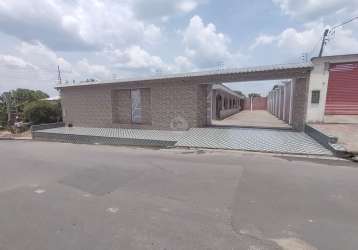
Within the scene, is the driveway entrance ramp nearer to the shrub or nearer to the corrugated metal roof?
the corrugated metal roof

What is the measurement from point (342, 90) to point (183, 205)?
1075 cm

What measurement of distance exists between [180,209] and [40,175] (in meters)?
4.10

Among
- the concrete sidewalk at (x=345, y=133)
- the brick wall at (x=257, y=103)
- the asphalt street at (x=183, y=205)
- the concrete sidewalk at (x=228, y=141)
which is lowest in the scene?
the asphalt street at (x=183, y=205)

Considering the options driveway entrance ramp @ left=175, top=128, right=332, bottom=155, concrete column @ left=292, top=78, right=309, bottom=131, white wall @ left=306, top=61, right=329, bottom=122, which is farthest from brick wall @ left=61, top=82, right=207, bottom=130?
white wall @ left=306, top=61, right=329, bottom=122

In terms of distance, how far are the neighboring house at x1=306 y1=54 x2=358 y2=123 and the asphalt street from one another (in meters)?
4.49

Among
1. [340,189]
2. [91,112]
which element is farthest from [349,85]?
[91,112]

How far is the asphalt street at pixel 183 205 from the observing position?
2.65 meters

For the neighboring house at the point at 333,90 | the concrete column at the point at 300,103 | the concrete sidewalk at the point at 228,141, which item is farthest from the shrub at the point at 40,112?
the neighboring house at the point at 333,90

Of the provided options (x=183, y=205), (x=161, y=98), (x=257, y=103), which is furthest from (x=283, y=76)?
(x=257, y=103)

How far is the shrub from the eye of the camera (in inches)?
683

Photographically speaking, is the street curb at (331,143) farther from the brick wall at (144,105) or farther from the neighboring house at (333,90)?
the brick wall at (144,105)

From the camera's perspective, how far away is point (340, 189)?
13.4 ft

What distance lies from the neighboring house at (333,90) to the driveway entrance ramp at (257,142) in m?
1.58

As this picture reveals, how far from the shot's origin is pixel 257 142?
8.34 meters
